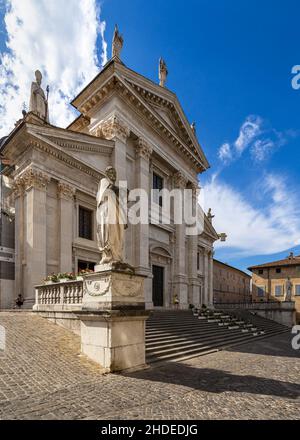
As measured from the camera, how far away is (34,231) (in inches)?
541

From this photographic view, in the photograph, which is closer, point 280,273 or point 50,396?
point 50,396

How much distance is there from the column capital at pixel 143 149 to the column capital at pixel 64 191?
6342 millimetres

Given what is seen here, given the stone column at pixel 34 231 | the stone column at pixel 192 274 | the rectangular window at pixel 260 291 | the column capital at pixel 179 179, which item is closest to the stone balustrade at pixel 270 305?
the stone column at pixel 192 274

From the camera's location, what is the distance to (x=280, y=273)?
1561 inches

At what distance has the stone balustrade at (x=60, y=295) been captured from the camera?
911 cm

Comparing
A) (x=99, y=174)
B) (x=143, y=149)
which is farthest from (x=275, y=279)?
(x=99, y=174)

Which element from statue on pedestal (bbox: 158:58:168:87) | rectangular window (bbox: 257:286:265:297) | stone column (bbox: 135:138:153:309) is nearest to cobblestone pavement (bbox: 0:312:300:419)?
stone column (bbox: 135:138:153:309)

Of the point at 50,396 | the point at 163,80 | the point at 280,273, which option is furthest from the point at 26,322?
the point at 280,273

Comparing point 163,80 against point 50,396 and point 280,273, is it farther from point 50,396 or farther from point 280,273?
point 280,273

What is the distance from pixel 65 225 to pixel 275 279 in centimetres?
3428

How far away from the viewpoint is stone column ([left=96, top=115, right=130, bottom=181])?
689 inches

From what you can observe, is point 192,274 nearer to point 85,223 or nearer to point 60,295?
point 85,223

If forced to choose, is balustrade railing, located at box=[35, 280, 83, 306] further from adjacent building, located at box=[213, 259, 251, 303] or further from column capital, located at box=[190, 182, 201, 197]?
adjacent building, located at box=[213, 259, 251, 303]
